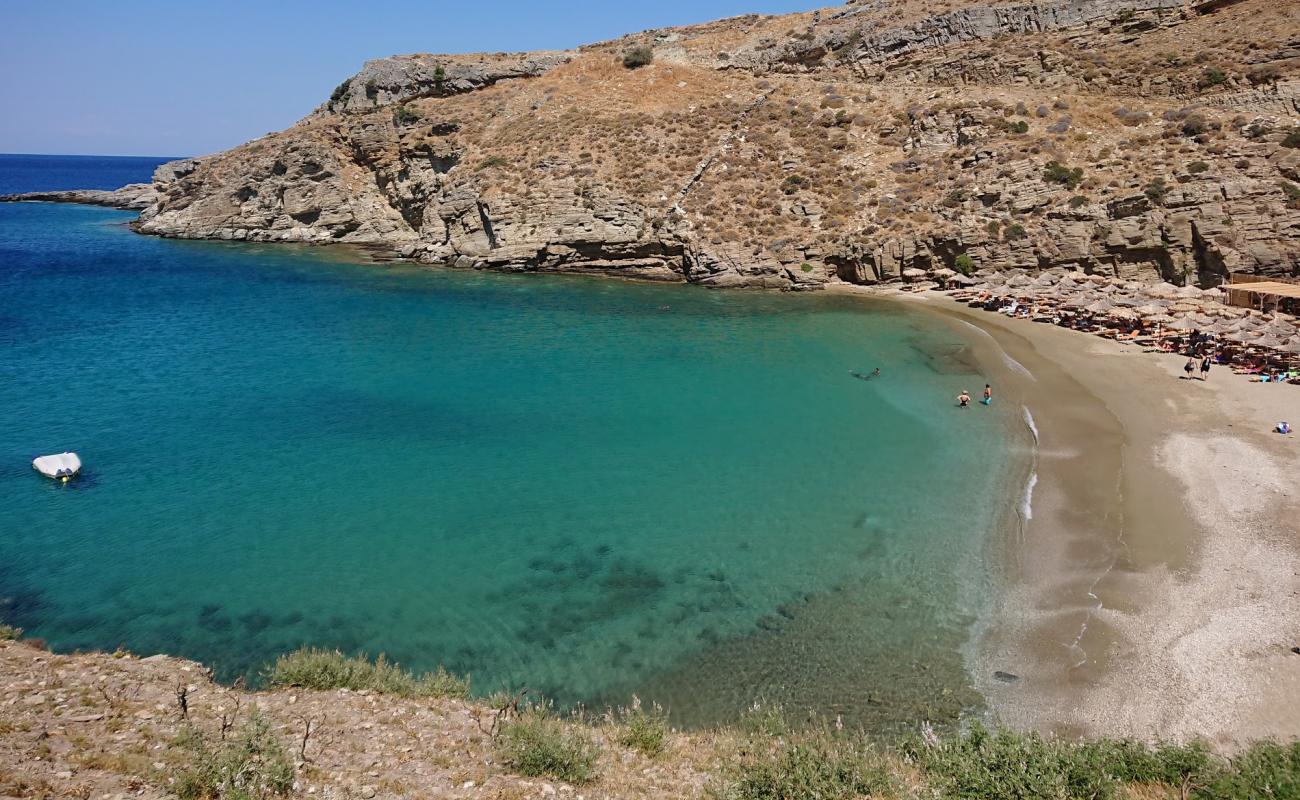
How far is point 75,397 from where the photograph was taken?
88.8ft

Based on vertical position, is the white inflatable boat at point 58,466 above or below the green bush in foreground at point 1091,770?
above

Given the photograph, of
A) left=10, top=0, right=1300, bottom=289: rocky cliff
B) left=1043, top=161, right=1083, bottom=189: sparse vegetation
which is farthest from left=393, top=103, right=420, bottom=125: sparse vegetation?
left=1043, top=161, right=1083, bottom=189: sparse vegetation

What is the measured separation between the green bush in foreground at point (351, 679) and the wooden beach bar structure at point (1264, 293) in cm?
4037

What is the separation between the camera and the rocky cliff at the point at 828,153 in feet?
134

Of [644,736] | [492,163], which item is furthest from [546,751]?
[492,163]

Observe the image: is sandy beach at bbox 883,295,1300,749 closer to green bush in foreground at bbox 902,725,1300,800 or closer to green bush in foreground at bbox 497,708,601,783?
green bush in foreground at bbox 902,725,1300,800

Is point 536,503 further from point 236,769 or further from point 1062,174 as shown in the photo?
point 1062,174

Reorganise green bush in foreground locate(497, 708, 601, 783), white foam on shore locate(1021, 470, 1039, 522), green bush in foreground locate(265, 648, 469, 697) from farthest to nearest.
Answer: white foam on shore locate(1021, 470, 1039, 522) < green bush in foreground locate(265, 648, 469, 697) < green bush in foreground locate(497, 708, 601, 783)

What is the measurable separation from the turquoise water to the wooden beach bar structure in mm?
13910

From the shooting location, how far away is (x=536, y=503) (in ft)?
63.4

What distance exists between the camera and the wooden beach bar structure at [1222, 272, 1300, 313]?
32.6 metres

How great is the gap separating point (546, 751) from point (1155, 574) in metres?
14.3

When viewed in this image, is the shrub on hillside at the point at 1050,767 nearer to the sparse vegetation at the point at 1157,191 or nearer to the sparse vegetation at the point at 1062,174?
the sparse vegetation at the point at 1157,191

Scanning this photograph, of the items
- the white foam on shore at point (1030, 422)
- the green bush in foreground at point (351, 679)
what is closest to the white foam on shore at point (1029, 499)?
the white foam on shore at point (1030, 422)
